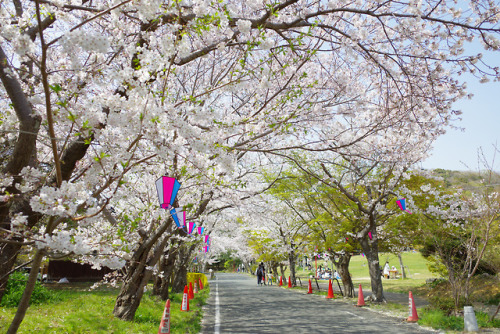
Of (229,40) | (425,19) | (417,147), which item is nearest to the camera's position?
(425,19)

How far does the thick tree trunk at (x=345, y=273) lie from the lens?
54.8 ft

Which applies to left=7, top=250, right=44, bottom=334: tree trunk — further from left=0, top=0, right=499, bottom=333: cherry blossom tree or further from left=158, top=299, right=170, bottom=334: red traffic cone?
left=158, top=299, right=170, bottom=334: red traffic cone

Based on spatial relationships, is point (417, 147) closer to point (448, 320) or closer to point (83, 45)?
point (448, 320)

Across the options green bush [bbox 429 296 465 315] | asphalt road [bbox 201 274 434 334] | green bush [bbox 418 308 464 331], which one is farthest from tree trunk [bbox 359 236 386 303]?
green bush [bbox 418 308 464 331]

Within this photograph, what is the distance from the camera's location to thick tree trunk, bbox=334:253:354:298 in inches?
658

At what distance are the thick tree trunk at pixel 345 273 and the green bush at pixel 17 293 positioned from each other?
12576mm

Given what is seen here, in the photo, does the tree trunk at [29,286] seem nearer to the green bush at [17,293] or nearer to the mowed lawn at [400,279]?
the green bush at [17,293]

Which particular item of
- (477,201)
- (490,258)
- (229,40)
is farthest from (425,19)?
(490,258)

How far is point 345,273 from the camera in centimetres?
1719

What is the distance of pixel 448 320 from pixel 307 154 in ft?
22.5

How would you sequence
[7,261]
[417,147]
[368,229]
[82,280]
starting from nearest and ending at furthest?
[7,261]
[417,147]
[368,229]
[82,280]

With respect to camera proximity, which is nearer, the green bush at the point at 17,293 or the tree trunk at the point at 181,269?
the green bush at the point at 17,293

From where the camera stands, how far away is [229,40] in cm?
536

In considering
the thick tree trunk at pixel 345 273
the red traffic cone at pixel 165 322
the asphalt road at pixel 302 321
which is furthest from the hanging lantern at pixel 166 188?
the thick tree trunk at pixel 345 273
